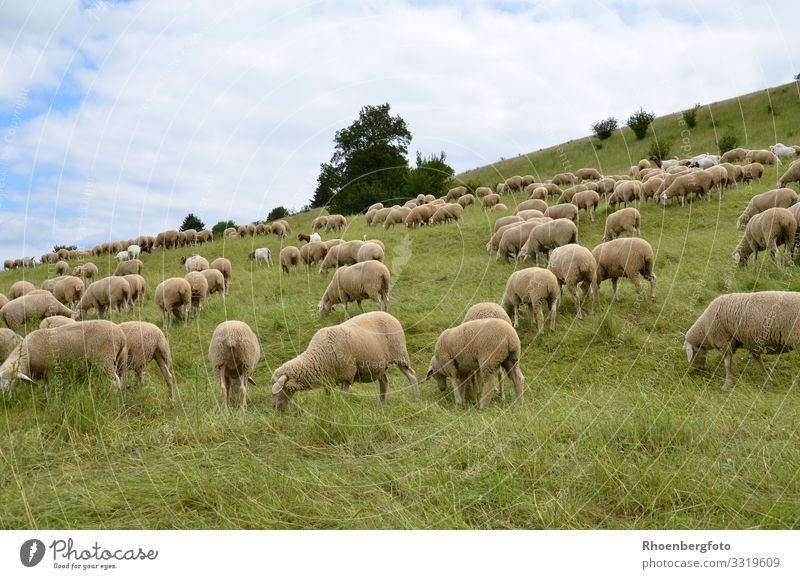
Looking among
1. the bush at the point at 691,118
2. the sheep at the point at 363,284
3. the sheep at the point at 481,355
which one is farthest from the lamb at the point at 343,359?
the bush at the point at 691,118

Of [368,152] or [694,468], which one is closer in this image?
[694,468]

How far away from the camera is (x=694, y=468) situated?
4.71 metres

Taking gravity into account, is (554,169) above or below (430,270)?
above

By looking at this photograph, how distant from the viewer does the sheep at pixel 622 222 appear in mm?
18625

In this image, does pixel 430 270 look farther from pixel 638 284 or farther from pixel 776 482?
pixel 776 482

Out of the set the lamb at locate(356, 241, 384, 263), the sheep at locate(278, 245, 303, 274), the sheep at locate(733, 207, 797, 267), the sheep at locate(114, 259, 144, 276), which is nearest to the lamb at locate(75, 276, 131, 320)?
the sheep at locate(278, 245, 303, 274)

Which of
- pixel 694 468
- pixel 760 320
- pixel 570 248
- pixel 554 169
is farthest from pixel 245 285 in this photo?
pixel 554 169

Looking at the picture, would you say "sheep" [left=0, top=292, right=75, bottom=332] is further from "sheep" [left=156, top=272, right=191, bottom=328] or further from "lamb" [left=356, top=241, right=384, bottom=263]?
"lamb" [left=356, top=241, right=384, bottom=263]

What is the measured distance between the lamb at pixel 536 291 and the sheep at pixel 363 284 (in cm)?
365

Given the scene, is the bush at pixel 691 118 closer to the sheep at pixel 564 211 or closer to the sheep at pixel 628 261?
the sheep at pixel 564 211

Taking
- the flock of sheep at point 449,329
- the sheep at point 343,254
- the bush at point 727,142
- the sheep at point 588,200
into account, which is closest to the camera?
the flock of sheep at point 449,329
